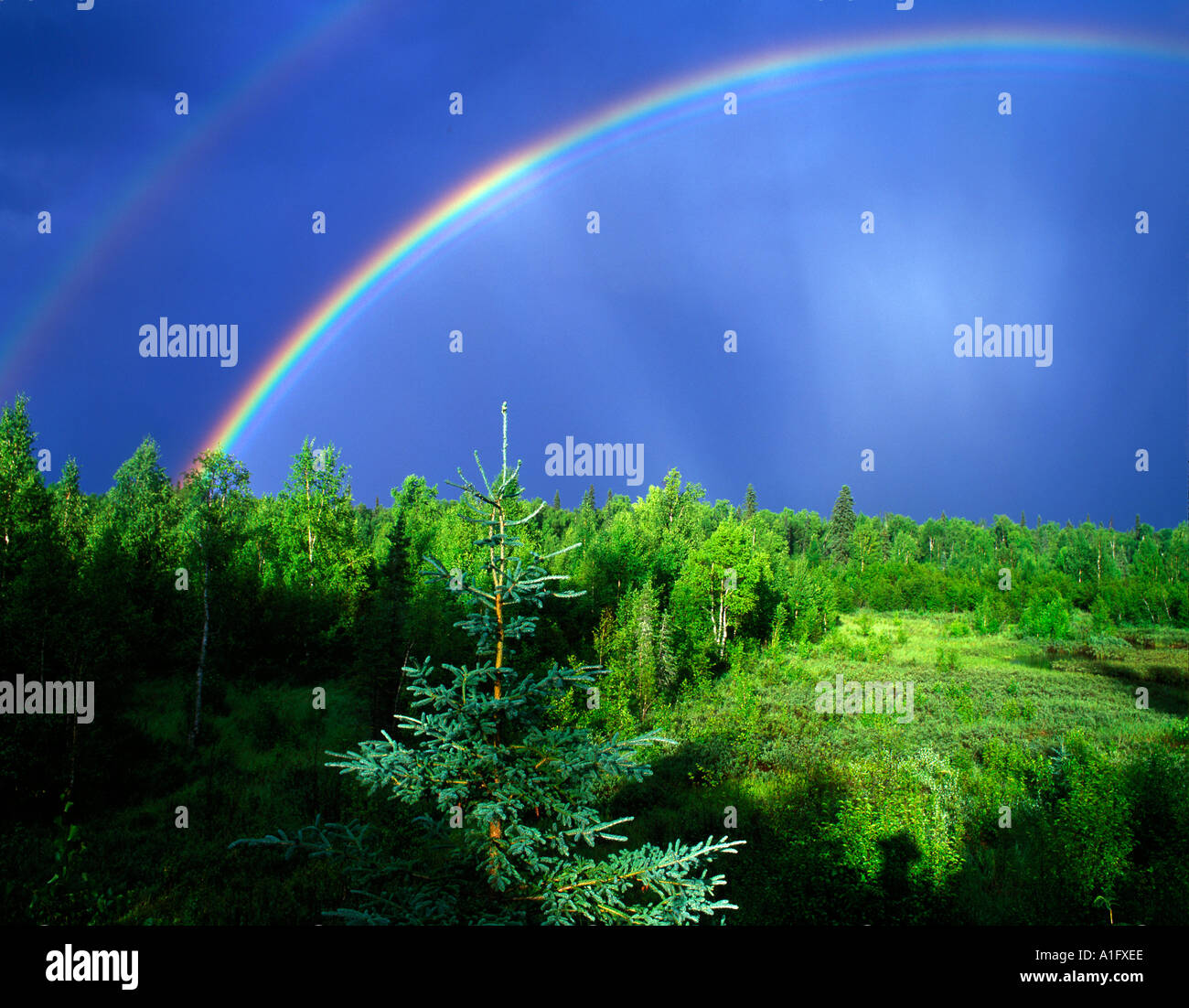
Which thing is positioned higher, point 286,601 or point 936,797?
point 286,601

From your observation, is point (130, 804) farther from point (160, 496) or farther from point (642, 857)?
Answer: point (160, 496)

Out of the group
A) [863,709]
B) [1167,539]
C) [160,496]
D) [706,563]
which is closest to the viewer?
[863,709]

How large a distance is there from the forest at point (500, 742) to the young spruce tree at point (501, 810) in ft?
0.10

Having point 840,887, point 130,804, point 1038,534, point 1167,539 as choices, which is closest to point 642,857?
point 840,887

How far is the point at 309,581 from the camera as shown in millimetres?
32844

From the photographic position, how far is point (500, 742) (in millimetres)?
5086

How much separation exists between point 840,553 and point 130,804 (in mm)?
97309

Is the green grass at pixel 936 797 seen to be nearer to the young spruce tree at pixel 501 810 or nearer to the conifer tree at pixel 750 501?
the young spruce tree at pixel 501 810

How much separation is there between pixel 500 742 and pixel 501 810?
58 centimetres

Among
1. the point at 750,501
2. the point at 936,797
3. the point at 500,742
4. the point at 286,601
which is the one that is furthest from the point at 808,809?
the point at 750,501

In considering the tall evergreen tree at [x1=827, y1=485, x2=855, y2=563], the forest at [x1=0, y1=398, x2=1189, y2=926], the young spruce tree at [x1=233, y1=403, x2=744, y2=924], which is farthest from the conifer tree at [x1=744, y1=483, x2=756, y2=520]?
the young spruce tree at [x1=233, y1=403, x2=744, y2=924]

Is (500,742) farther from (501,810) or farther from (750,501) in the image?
(750,501)

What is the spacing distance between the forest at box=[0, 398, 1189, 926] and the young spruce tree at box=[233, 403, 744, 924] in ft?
0.10

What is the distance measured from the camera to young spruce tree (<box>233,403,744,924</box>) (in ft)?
15.3
